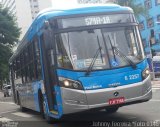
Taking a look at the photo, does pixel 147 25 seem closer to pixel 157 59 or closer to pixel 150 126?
pixel 157 59

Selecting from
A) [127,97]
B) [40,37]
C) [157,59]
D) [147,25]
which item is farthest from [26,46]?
[147,25]

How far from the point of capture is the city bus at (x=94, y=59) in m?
10.1

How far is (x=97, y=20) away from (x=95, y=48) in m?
0.83

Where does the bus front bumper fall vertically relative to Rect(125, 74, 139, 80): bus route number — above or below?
below

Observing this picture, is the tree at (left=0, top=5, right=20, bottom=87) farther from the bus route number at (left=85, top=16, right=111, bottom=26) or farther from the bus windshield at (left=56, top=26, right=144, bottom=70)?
the bus windshield at (left=56, top=26, right=144, bottom=70)

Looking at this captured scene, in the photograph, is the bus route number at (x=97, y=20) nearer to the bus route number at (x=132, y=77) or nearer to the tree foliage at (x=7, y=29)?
the bus route number at (x=132, y=77)

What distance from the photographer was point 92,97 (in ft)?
32.9

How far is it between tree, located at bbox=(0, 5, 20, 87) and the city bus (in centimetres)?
4172

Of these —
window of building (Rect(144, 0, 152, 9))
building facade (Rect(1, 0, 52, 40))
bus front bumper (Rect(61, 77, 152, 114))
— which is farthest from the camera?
Result: building facade (Rect(1, 0, 52, 40))

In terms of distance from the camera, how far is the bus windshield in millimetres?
10281

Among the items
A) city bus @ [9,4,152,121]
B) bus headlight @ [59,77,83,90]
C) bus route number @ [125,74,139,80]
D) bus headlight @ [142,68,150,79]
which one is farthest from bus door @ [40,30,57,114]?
bus headlight @ [142,68,150,79]

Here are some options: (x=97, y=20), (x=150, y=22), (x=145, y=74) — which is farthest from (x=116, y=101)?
(x=150, y=22)

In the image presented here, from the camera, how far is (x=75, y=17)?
35.2ft

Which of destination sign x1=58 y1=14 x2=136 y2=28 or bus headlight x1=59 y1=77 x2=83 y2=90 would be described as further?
destination sign x1=58 y1=14 x2=136 y2=28
